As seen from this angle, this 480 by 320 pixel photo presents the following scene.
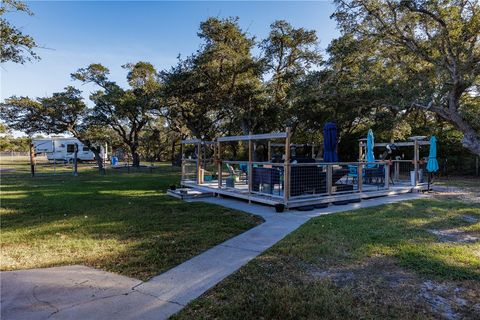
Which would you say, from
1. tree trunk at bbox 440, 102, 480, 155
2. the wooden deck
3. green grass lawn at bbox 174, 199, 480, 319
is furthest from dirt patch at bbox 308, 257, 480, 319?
tree trunk at bbox 440, 102, 480, 155

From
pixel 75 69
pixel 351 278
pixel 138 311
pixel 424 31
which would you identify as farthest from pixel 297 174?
pixel 75 69

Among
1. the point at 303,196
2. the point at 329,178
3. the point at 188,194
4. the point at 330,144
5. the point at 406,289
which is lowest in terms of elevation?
the point at 406,289

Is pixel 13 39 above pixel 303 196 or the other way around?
above

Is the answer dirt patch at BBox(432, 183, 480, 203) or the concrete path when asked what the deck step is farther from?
dirt patch at BBox(432, 183, 480, 203)

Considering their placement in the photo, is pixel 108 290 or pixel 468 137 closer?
pixel 108 290

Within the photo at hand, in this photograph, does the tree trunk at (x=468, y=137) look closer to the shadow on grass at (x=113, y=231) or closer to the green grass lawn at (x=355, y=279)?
the green grass lawn at (x=355, y=279)

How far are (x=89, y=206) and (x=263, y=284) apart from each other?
6525mm

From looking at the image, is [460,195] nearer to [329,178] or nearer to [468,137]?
Result: [468,137]

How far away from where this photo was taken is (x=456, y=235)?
5.66 metres

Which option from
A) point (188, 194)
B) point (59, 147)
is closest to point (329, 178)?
point (188, 194)

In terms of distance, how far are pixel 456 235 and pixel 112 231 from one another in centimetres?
622

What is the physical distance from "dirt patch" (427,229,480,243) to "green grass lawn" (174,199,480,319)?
0.17ft

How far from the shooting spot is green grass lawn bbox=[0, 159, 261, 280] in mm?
4266

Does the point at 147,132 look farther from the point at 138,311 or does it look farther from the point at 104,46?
the point at 138,311
